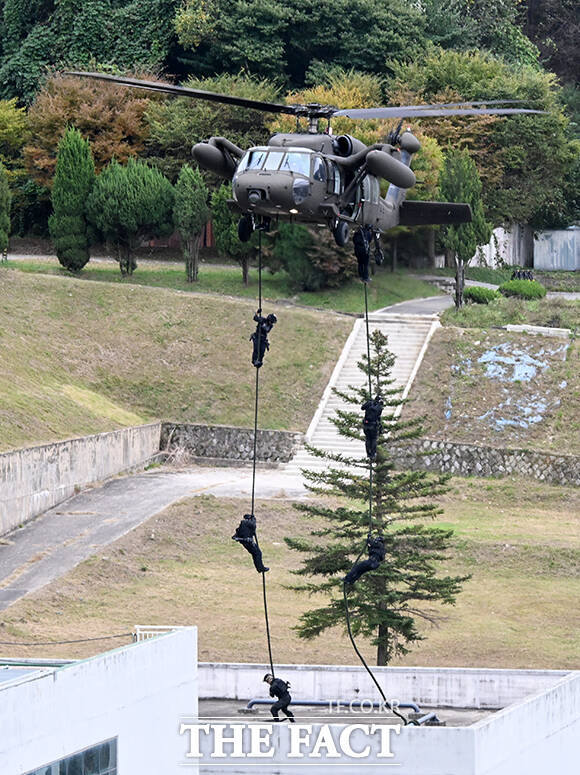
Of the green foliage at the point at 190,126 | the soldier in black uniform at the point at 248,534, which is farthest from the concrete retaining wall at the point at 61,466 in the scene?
the soldier in black uniform at the point at 248,534

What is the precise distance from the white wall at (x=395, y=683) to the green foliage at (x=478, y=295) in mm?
32589

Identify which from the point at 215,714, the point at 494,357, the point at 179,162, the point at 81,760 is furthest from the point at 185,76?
the point at 81,760

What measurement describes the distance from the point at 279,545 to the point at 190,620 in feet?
21.7

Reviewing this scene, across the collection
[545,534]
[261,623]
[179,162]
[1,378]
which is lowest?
[261,623]

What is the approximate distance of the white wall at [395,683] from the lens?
30281mm

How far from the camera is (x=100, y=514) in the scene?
44.8 meters

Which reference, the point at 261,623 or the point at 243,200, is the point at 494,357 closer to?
the point at 261,623

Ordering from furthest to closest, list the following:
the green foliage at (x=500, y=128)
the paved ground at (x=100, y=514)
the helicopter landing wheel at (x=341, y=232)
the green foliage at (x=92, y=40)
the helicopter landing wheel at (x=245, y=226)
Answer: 1. the green foliage at (x=92, y=40)
2. the green foliage at (x=500, y=128)
3. the paved ground at (x=100, y=514)
4. the helicopter landing wheel at (x=245, y=226)
5. the helicopter landing wheel at (x=341, y=232)

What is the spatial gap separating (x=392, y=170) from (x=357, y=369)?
117ft

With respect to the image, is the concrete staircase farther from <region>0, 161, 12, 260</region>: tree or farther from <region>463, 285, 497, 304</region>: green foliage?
<region>0, 161, 12, 260</region>: tree

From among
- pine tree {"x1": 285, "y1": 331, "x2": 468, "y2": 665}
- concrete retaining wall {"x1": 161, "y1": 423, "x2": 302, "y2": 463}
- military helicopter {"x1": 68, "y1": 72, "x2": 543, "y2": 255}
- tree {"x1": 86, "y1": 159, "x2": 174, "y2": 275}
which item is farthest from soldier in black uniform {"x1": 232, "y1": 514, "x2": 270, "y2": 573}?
tree {"x1": 86, "y1": 159, "x2": 174, "y2": 275}

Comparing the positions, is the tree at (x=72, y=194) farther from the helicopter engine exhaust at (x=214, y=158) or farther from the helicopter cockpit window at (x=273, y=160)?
the helicopter cockpit window at (x=273, y=160)

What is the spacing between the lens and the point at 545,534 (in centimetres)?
4491

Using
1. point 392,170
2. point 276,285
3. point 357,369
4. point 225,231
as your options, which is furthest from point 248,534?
point 276,285
